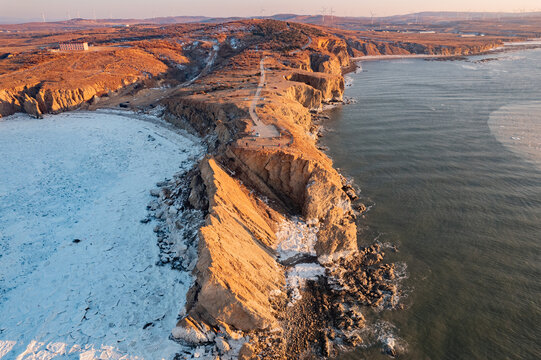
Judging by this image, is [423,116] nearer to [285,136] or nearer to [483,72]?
[285,136]

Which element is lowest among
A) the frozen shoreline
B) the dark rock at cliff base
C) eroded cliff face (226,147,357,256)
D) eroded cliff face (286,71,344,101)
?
the frozen shoreline

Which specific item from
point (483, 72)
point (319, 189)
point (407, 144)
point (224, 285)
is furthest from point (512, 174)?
point (483, 72)

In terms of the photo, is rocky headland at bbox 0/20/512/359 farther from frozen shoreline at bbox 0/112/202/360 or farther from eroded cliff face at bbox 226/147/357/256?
frozen shoreline at bbox 0/112/202/360

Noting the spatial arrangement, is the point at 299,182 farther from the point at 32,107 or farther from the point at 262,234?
the point at 32,107

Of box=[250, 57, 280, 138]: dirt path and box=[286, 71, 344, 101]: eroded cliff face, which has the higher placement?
box=[286, 71, 344, 101]: eroded cliff face

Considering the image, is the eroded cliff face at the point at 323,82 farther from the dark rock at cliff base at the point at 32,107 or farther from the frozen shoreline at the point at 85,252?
the dark rock at cliff base at the point at 32,107

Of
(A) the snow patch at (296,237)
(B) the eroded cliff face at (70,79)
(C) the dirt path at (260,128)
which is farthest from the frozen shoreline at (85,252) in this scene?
(B) the eroded cliff face at (70,79)

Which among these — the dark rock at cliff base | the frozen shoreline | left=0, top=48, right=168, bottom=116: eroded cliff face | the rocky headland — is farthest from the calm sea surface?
the dark rock at cliff base
